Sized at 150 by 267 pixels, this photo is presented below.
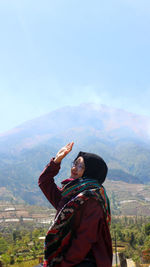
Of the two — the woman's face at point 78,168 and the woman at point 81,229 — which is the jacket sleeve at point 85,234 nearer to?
the woman at point 81,229

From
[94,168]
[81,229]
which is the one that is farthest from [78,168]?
[81,229]

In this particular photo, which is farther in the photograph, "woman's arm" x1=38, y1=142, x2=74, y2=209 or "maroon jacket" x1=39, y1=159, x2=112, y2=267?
"woman's arm" x1=38, y1=142, x2=74, y2=209

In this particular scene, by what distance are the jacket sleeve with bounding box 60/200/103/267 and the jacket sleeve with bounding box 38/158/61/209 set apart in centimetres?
57

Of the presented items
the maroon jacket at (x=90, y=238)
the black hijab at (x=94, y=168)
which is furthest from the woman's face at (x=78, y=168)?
the maroon jacket at (x=90, y=238)

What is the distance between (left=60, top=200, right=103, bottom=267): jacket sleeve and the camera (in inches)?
81.8

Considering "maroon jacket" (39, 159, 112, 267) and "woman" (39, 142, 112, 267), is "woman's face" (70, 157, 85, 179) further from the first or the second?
"maroon jacket" (39, 159, 112, 267)

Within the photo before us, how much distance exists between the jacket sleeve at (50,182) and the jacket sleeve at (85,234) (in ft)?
1.88

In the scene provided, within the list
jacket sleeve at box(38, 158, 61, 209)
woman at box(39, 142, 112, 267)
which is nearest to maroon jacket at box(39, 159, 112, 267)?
woman at box(39, 142, 112, 267)

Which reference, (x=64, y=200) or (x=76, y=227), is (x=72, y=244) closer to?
(x=76, y=227)

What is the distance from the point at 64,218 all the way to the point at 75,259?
1.07 feet

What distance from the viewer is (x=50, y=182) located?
2725 millimetres

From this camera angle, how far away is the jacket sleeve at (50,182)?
2689 mm

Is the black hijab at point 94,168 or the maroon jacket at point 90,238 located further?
the black hijab at point 94,168

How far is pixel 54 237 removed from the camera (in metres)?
2.27
